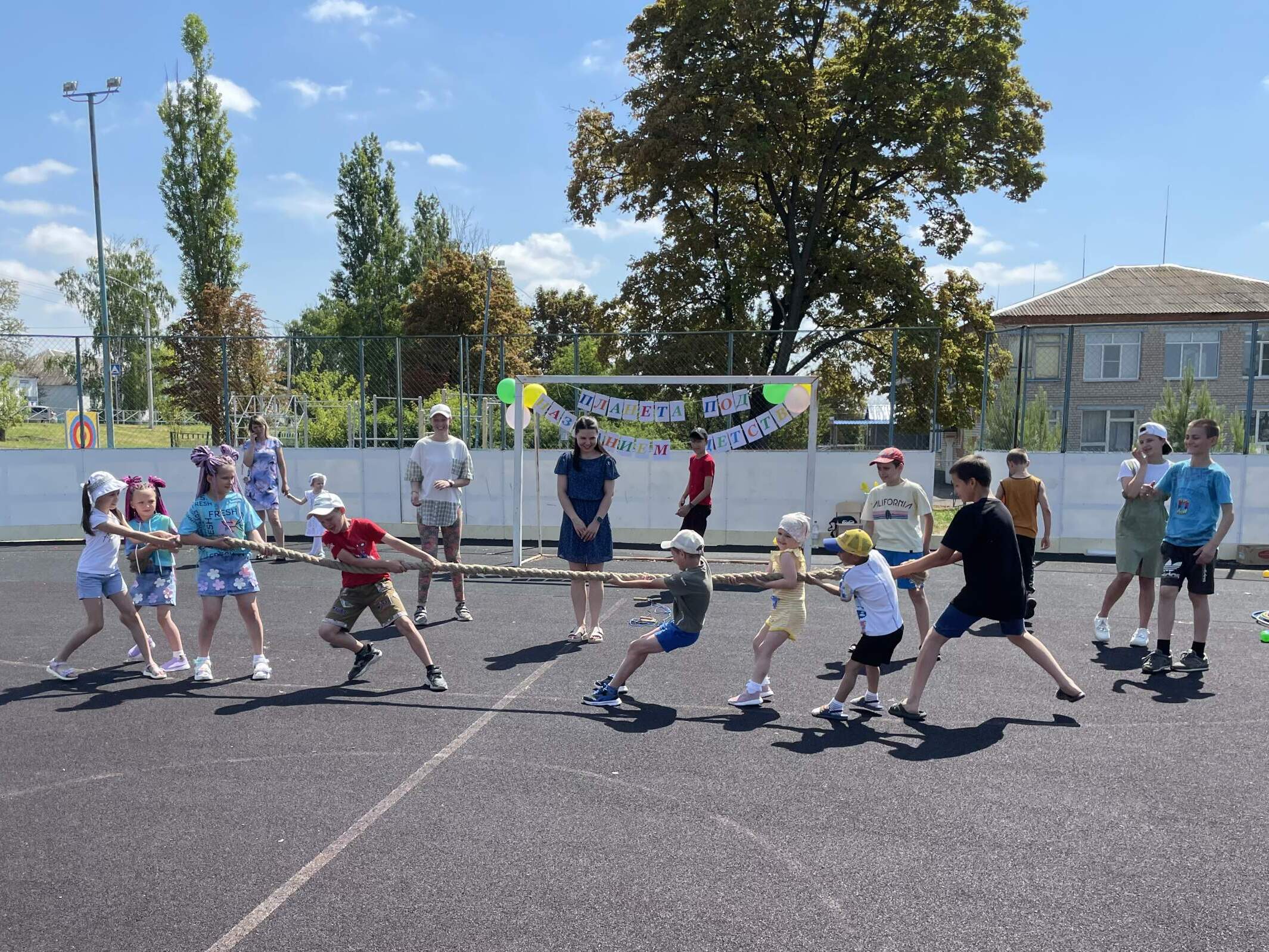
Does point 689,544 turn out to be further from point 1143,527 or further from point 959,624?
point 1143,527

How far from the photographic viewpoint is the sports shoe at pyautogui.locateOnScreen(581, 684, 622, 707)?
5887 mm

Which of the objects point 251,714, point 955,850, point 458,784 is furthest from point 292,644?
point 955,850

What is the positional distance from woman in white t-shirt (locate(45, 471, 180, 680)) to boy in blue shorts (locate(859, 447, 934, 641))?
507cm

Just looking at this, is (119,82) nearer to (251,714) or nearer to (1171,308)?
(251,714)

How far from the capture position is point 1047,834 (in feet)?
13.2

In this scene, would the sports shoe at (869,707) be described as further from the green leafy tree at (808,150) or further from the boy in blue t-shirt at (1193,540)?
the green leafy tree at (808,150)

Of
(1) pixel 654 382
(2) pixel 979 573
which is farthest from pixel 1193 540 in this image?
(1) pixel 654 382

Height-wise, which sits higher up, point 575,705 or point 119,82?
point 119,82

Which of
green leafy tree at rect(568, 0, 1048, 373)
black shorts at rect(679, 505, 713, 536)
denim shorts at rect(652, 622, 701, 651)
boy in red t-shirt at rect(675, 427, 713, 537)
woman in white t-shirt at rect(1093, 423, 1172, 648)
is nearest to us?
denim shorts at rect(652, 622, 701, 651)

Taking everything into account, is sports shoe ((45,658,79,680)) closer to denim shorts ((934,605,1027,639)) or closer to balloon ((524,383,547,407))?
denim shorts ((934,605,1027,639))

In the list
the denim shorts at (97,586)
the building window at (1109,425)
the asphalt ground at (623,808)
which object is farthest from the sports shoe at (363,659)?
the building window at (1109,425)

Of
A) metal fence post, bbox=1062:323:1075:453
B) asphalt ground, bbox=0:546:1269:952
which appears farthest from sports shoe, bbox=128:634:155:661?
metal fence post, bbox=1062:323:1075:453

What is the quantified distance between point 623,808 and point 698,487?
18.0 ft

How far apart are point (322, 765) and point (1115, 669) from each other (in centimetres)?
558
